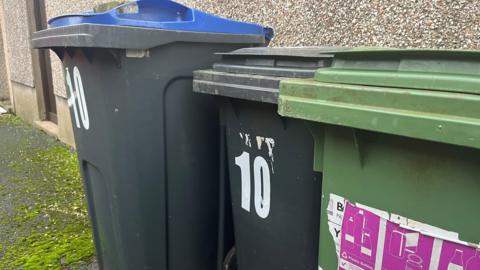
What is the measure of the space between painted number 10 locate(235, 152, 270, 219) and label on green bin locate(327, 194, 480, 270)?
35 cm

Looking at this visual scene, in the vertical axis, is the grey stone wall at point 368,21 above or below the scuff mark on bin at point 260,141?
→ above

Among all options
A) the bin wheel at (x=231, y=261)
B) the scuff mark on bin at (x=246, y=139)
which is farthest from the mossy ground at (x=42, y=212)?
the scuff mark on bin at (x=246, y=139)

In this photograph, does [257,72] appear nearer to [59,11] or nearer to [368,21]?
[368,21]

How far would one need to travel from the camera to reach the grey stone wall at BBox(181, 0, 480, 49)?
2180mm

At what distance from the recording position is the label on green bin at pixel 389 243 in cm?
111

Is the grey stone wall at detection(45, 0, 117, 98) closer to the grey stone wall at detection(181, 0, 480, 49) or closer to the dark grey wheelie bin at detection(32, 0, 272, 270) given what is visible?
the grey stone wall at detection(181, 0, 480, 49)

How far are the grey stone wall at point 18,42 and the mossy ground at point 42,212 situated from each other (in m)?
2.57

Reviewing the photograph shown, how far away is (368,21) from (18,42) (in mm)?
8244

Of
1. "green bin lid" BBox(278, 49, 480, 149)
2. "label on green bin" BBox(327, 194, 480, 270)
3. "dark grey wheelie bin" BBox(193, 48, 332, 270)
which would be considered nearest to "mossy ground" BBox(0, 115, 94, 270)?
"dark grey wheelie bin" BBox(193, 48, 332, 270)

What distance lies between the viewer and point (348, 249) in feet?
4.46

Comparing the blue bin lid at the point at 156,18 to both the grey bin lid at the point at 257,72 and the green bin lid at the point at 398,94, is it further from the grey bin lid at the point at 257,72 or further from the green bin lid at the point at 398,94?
the green bin lid at the point at 398,94

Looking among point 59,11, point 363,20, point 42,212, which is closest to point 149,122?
point 363,20

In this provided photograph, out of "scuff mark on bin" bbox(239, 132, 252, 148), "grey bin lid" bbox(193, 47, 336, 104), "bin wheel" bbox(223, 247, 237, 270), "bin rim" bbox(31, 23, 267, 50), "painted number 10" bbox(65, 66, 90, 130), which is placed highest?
"bin rim" bbox(31, 23, 267, 50)

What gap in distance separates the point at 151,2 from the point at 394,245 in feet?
4.59
